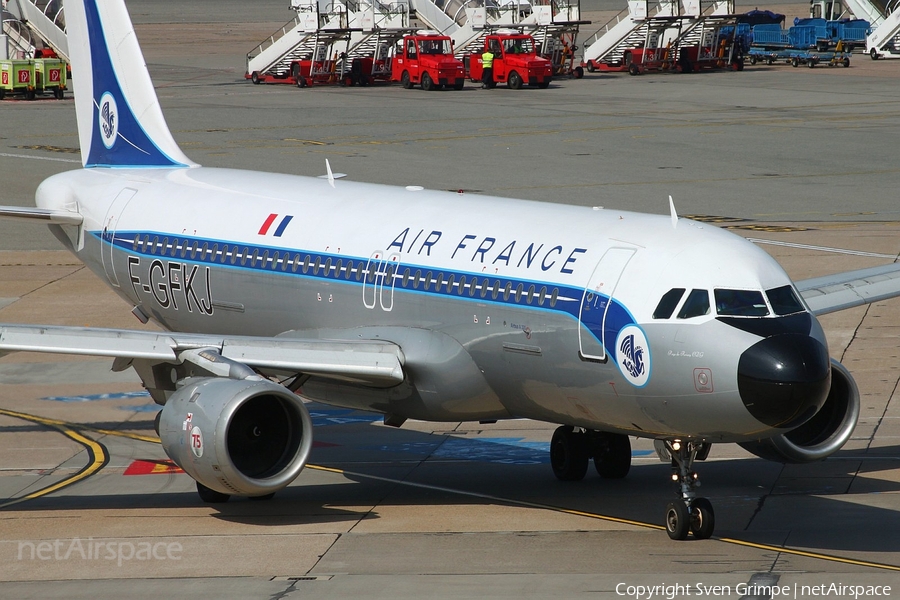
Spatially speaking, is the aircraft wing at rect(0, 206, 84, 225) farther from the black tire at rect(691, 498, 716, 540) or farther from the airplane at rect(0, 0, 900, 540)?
the black tire at rect(691, 498, 716, 540)

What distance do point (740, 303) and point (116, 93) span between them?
56.0 ft

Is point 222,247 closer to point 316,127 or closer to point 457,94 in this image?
point 316,127

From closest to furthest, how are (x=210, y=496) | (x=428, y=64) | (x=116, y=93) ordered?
(x=210, y=496) → (x=116, y=93) → (x=428, y=64)

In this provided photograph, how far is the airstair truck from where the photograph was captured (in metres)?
85.2

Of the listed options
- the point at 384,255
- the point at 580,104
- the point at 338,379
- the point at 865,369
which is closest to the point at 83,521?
the point at 338,379

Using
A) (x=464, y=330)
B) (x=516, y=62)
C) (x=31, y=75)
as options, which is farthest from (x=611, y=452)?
(x=516, y=62)

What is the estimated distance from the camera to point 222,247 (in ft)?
81.9

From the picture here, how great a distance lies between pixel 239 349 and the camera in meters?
20.6

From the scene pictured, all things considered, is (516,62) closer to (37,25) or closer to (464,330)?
(37,25)

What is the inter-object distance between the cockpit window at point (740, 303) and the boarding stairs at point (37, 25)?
76740 mm

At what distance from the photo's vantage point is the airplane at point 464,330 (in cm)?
1773

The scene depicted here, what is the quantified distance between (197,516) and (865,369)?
15488 millimetres

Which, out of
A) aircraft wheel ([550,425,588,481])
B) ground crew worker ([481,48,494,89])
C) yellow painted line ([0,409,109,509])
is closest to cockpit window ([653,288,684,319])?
aircraft wheel ([550,425,588,481])

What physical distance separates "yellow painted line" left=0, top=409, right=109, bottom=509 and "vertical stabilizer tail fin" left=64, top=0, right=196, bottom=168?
6.03m
